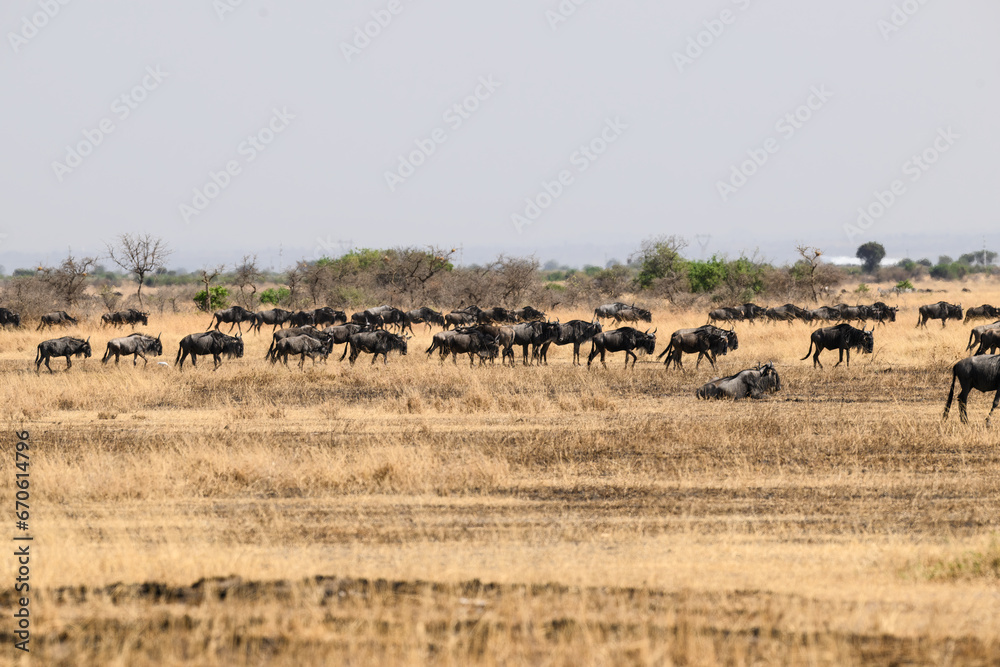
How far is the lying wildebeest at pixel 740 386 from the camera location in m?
18.0

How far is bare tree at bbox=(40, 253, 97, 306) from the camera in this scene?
176ft

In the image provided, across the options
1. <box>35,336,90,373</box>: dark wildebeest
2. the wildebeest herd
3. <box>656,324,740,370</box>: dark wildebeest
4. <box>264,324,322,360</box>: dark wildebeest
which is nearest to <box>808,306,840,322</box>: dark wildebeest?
the wildebeest herd

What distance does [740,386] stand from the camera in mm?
18047

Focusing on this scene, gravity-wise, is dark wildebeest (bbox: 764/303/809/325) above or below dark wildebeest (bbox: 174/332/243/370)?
above

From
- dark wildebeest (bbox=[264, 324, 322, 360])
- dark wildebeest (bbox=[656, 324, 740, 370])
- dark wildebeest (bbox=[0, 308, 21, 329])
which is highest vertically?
dark wildebeest (bbox=[656, 324, 740, 370])

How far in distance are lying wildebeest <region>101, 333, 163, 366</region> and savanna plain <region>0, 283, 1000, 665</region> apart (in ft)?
21.5

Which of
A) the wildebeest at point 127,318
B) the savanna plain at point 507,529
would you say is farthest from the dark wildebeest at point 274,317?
the savanna plain at point 507,529

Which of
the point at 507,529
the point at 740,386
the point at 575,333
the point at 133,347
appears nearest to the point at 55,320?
the point at 133,347

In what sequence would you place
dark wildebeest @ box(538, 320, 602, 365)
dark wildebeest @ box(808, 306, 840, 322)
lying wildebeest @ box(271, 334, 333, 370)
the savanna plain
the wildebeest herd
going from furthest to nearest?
dark wildebeest @ box(808, 306, 840, 322) < dark wildebeest @ box(538, 320, 602, 365) < lying wildebeest @ box(271, 334, 333, 370) < the wildebeest herd < the savanna plain

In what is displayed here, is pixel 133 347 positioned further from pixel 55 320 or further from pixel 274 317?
pixel 55 320

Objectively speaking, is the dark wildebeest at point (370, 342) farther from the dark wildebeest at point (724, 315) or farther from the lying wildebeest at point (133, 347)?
the dark wildebeest at point (724, 315)

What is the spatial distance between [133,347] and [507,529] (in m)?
20.1

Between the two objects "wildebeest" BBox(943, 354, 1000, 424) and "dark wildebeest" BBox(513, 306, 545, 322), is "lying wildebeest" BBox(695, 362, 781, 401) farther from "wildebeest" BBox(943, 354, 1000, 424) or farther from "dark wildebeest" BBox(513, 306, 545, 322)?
"dark wildebeest" BBox(513, 306, 545, 322)

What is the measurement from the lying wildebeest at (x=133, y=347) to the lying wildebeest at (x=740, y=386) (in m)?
15.3
